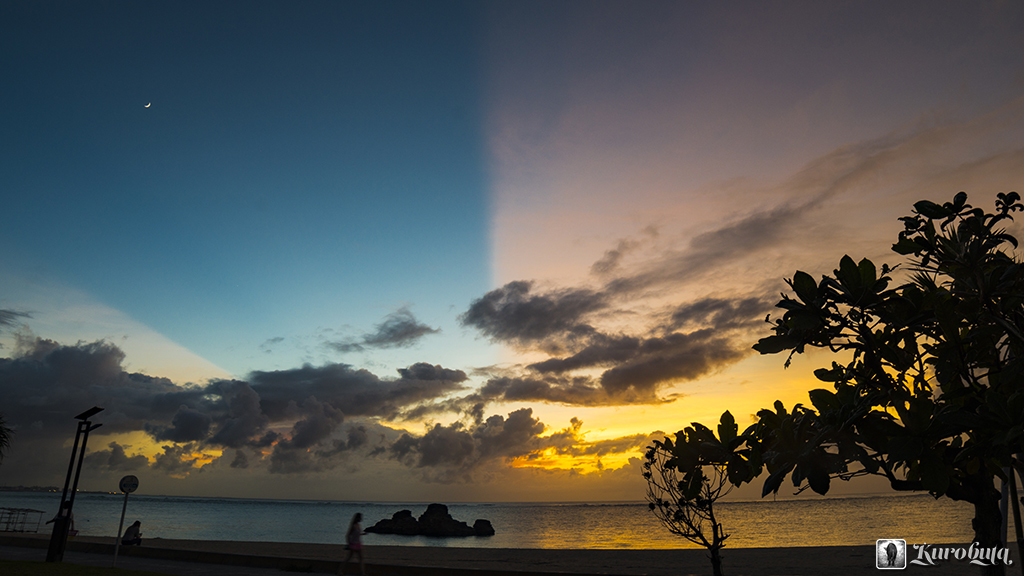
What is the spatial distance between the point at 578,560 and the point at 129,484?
2096cm

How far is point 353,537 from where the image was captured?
14.8 metres

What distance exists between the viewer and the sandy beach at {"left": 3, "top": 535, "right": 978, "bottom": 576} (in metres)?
16.8

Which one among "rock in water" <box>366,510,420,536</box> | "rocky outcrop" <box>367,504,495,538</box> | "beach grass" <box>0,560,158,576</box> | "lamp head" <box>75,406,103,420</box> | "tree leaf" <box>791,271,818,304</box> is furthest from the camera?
"rock in water" <box>366,510,420,536</box>

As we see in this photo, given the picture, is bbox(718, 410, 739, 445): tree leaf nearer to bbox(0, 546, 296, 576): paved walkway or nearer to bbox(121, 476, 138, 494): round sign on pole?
bbox(0, 546, 296, 576): paved walkway

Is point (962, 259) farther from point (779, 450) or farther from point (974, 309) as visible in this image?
point (779, 450)

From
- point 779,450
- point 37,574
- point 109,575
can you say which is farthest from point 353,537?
point 779,450

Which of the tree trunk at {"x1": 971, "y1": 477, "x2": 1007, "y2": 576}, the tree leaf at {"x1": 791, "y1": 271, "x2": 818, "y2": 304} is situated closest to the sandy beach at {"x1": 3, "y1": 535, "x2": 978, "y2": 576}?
the tree trunk at {"x1": 971, "y1": 477, "x2": 1007, "y2": 576}

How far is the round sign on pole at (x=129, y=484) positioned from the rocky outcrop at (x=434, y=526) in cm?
6131

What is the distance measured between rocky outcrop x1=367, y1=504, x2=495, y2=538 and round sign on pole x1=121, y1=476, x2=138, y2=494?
61.3 meters

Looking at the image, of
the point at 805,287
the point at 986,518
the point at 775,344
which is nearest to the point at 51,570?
the point at 775,344

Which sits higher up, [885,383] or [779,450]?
[885,383]

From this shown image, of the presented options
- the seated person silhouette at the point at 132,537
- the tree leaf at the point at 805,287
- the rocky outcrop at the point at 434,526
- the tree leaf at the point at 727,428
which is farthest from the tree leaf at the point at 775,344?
the rocky outcrop at the point at 434,526

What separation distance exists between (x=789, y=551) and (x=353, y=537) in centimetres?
2533

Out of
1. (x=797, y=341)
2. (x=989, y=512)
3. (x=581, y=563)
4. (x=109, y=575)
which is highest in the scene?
(x=797, y=341)
